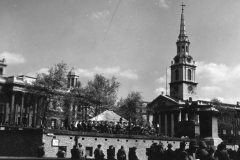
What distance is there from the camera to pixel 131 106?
70375 mm

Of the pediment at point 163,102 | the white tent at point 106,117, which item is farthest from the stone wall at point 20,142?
the pediment at point 163,102

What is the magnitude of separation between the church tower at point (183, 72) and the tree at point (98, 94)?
33.1 m

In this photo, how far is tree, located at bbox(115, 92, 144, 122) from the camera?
217 ft

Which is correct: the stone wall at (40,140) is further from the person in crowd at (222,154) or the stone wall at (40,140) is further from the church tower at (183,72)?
the church tower at (183,72)

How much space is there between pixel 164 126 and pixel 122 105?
25.9 metres

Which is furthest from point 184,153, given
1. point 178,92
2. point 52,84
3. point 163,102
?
point 178,92

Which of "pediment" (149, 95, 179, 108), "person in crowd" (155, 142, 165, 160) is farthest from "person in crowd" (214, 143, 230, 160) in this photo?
"pediment" (149, 95, 179, 108)

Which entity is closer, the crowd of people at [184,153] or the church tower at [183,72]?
the crowd of people at [184,153]

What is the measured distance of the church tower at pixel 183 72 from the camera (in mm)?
90500

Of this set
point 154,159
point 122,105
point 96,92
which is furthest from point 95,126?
point 122,105

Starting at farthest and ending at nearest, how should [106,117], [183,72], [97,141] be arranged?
[183,72]
[106,117]
[97,141]

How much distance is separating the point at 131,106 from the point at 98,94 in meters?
12.2

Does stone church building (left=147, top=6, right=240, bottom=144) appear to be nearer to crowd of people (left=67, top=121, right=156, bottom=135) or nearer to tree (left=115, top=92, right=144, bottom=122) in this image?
tree (left=115, top=92, right=144, bottom=122)

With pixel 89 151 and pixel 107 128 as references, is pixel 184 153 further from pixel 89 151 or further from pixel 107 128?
pixel 107 128
